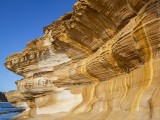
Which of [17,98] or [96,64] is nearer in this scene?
[96,64]

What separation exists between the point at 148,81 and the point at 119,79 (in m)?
3.06

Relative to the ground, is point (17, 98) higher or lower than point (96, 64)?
lower

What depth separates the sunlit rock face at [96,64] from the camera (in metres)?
10.6

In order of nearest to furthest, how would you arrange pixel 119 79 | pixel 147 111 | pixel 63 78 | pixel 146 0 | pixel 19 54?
pixel 147 111
pixel 146 0
pixel 119 79
pixel 63 78
pixel 19 54

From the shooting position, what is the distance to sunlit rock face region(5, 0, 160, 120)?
34.6 ft

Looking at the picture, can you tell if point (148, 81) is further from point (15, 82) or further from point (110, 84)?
point (15, 82)

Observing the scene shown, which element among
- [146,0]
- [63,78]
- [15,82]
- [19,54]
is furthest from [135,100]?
[15,82]

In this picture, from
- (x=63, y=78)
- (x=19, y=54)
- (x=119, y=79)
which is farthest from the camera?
(x=19, y=54)

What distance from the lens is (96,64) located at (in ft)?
51.2

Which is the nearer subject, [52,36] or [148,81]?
[148,81]

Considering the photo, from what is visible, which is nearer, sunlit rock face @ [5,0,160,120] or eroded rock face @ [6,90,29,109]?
sunlit rock face @ [5,0,160,120]

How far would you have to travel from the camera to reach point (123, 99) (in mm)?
12297

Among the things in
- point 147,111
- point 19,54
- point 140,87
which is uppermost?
point 19,54

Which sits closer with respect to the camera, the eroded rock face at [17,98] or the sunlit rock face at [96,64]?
the sunlit rock face at [96,64]
